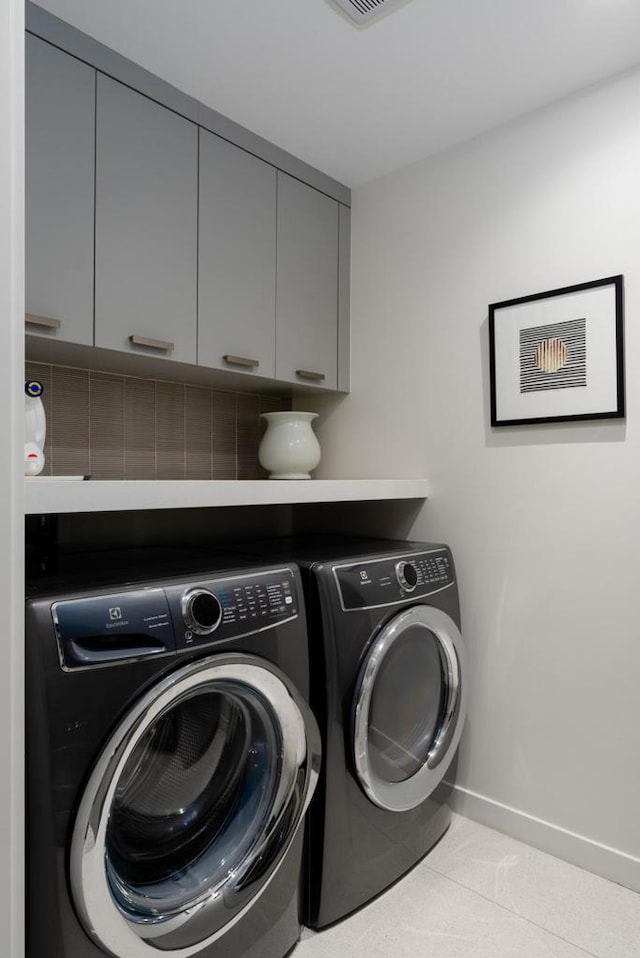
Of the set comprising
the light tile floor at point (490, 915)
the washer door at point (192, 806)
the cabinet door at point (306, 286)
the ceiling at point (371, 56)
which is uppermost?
the ceiling at point (371, 56)

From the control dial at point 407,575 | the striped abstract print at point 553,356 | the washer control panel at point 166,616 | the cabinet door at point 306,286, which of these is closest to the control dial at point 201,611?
the washer control panel at point 166,616

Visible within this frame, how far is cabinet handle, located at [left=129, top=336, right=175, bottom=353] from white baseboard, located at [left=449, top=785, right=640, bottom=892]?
1.81 metres

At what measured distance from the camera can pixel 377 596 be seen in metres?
1.70

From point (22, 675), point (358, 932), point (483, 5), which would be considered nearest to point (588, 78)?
point (483, 5)

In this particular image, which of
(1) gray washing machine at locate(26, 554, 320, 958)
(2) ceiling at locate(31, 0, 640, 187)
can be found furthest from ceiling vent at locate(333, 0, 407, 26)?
(1) gray washing machine at locate(26, 554, 320, 958)

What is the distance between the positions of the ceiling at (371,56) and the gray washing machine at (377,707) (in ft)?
4.63

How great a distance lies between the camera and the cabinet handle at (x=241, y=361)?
2.03m

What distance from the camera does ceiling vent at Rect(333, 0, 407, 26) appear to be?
1.49 metres

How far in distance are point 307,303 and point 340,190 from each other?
0.52 m

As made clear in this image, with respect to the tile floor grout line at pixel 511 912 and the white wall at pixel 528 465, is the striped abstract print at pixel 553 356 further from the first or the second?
the tile floor grout line at pixel 511 912

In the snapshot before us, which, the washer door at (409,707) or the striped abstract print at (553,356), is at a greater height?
the striped abstract print at (553,356)

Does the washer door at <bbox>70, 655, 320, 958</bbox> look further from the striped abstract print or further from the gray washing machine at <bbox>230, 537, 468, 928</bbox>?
the striped abstract print

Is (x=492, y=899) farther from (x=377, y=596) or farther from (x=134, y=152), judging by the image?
(x=134, y=152)

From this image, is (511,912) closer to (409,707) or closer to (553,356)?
(409,707)
